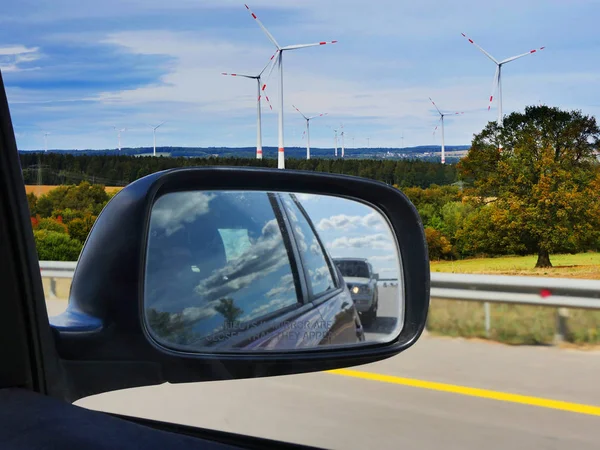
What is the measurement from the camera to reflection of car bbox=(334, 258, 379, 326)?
1.93 metres

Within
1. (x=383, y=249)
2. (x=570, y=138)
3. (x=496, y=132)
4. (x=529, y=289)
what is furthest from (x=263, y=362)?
(x=570, y=138)

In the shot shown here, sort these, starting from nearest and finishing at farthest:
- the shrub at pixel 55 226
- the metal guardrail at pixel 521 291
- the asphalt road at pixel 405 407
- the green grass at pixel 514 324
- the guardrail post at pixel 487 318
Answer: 1. the shrub at pixel 55 226
2. the asphalt road at pixel 405 407
3. the green grass at pixel 514 324
4. the metal guardrail at pixel 521 291
5. the guardrail post at pixel 487 318

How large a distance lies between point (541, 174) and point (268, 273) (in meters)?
42.5

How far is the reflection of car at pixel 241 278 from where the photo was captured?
1.63m

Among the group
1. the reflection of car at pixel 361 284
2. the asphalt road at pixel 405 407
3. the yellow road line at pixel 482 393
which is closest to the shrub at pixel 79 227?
the reflection of car at pixel 361 284

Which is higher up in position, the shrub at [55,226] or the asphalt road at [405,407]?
the shrub at [55,226]

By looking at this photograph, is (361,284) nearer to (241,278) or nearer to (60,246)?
(241,278)

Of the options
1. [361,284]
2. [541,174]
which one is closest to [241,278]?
[361,284]

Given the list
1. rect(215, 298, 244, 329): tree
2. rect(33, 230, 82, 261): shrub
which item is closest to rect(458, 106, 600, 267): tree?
rect(33, 230, 82, 261): shrub

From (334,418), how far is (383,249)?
9.34 ft

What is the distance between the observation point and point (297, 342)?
1.83 metres

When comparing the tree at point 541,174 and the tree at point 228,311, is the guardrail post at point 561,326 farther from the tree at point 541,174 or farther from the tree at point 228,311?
the tree at point 541,174

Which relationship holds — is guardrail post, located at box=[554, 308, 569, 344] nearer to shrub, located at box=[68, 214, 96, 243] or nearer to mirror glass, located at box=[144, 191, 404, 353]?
mirror glass, located at box=[144, 191, 404, 353]

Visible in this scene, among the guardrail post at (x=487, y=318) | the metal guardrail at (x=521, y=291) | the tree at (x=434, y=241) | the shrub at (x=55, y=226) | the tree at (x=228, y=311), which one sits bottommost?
the guardrail post at (x=487, y=318)
